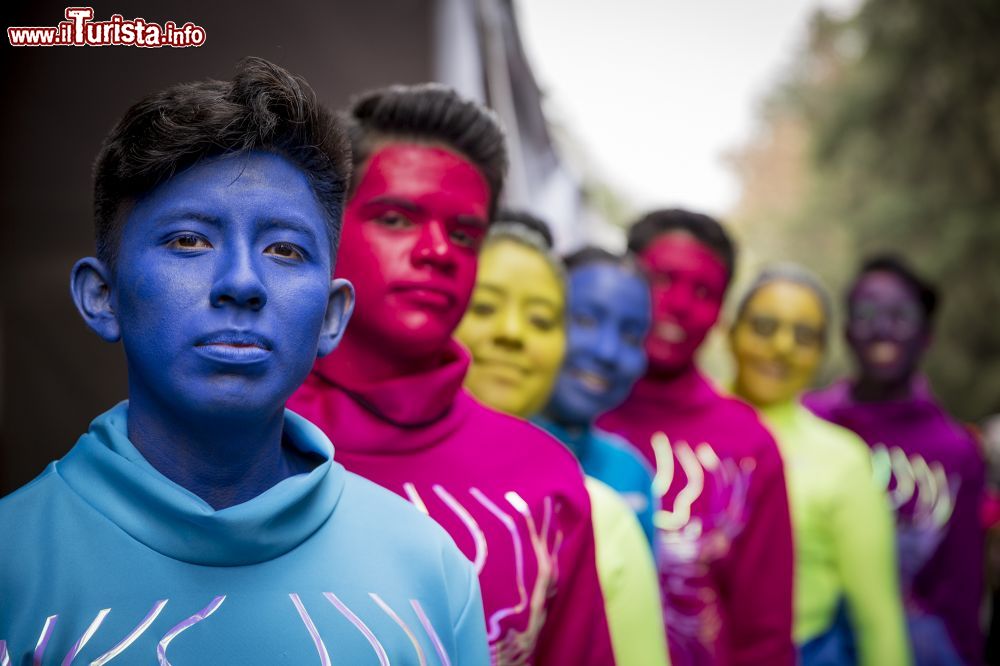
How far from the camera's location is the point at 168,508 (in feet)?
4.64

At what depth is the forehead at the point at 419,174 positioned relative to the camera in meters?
2.12

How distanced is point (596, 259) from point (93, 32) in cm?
171

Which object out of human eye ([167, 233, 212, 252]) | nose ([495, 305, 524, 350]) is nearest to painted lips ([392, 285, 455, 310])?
nose ([495, 305, 524, 350])

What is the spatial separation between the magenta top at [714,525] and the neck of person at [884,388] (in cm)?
133

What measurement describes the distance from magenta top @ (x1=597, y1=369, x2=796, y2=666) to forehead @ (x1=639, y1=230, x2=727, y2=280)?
370 mm

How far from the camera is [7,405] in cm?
225

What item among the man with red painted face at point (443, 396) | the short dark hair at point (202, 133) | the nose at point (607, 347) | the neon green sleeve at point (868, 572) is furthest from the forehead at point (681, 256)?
the short dark hair at point (202, 133)

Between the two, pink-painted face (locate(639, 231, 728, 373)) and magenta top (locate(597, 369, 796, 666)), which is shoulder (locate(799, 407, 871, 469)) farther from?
pink-painted face (locate(639, 231, 728, 373))

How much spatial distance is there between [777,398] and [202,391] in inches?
126

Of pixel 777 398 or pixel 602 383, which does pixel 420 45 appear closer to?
pixel 602 383

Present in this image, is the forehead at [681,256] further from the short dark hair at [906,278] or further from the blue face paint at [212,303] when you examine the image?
the blue face paint at [212,303]

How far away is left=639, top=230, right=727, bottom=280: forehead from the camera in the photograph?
365cm

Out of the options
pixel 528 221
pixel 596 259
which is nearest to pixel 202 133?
pixel 528 221

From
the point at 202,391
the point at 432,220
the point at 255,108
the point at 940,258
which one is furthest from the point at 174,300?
the point at 940,258
